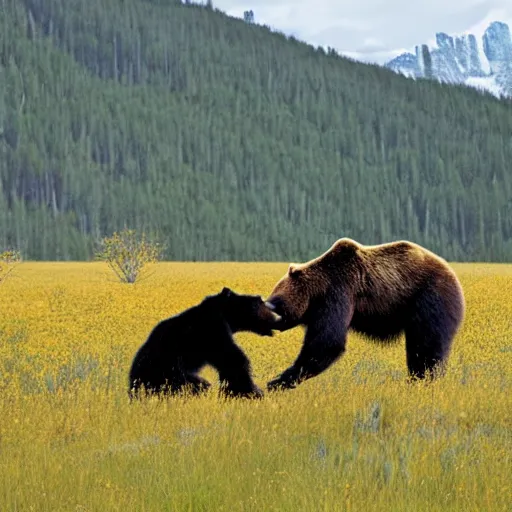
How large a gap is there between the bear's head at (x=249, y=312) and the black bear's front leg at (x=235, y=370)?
0.56 metres

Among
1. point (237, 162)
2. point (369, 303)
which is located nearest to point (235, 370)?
point (369, 303)

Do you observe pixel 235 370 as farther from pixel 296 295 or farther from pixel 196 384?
pixel 296 295

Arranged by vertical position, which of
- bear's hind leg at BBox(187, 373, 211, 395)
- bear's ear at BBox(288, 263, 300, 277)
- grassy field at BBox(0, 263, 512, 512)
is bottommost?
grassy field at BBox(0, 263, 512, 512)

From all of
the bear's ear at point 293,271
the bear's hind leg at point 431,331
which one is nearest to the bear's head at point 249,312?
the bear's ear at point 293,271

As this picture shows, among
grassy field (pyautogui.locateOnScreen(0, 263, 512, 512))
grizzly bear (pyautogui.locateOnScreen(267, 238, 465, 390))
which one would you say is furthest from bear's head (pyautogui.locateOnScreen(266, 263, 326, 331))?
grassy field (pyautogui.locateOnScreen(0, 263, 512, 512))

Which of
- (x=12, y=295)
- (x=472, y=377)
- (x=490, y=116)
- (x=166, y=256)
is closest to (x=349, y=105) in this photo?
(x=490, y=116)

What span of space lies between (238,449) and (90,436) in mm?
1442

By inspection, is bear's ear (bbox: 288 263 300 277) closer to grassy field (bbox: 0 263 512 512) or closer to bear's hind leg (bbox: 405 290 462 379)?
grassy field (bbox: 0 263 512 512)

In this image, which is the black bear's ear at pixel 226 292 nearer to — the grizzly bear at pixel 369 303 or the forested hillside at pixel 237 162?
the grizzly bear at pixel 369 303

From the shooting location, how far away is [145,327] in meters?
17.4

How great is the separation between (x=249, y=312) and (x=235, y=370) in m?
0.76

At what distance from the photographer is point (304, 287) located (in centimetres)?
815

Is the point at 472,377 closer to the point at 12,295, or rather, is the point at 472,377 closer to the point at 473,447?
the point at 473,447

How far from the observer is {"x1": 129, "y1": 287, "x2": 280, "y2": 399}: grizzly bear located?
24.7ft
